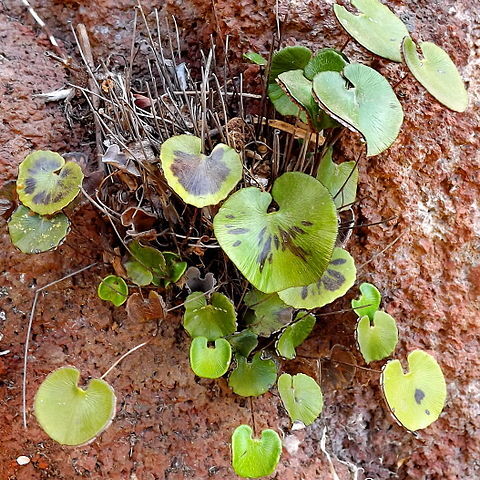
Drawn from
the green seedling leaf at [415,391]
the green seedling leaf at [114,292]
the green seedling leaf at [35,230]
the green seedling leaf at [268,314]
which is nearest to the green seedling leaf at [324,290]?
the green seedling leaf at [268,314]

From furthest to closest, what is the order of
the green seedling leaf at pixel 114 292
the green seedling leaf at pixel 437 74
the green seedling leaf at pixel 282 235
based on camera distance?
the green seedling leaf at pixel 114 292, the green seedling leaf at pixel 437 74, the green seedling leaf at pixel 282 235

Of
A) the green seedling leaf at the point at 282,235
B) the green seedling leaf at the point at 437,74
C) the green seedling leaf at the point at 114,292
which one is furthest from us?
the green seedling leaf at the point at 114,292

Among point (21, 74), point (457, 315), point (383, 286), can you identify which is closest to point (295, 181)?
point (383, 286)

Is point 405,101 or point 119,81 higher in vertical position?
point 405,101

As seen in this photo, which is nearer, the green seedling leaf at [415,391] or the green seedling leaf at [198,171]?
the green seedling leaf at [198,171]

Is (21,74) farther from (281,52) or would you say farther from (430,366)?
(430,366)

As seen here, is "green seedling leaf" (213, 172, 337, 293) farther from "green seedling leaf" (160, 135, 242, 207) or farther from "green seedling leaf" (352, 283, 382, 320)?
"green seedling leaf" (352, 283, 382, 320)

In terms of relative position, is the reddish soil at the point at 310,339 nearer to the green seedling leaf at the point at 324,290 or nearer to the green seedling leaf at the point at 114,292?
the green seedling leaf at the point at 114,292
